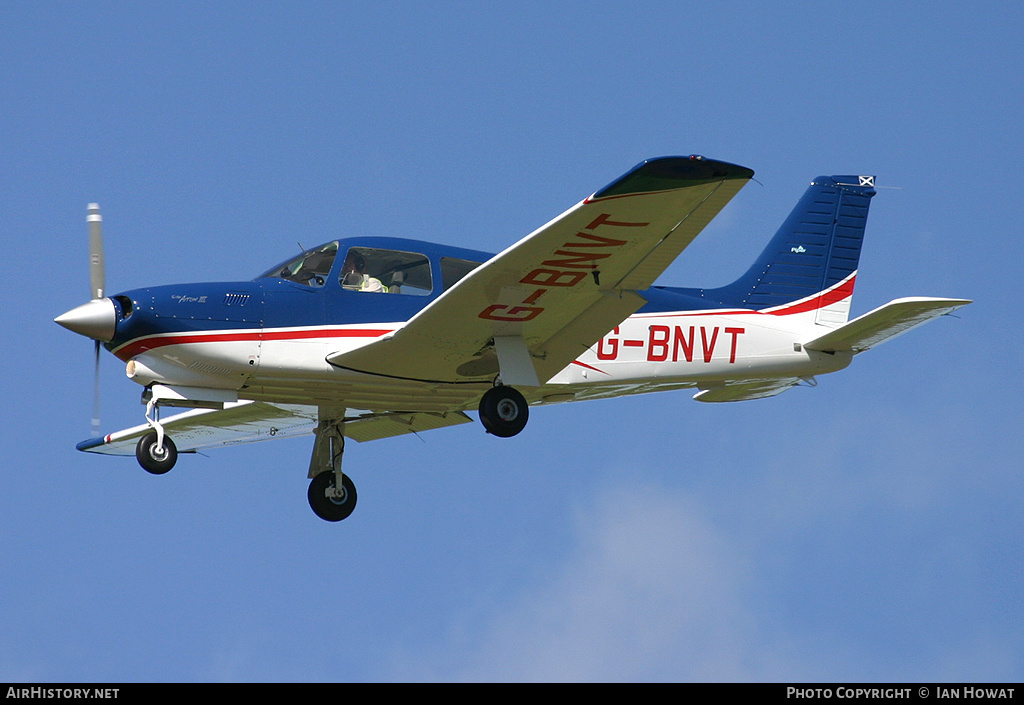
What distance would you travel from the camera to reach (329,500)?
15852 mm

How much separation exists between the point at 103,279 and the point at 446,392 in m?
3.92

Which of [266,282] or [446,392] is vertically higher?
[266,282]

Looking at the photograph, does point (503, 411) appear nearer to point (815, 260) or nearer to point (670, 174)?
point (670, 174)

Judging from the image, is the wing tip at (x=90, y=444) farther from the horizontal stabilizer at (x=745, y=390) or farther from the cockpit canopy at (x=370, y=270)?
the horizontal stabilizer at (x=745, y=390)

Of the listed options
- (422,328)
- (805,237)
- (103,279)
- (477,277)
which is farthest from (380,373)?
(805,237)

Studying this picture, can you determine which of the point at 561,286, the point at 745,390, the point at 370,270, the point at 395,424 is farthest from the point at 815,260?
the point at 370,270

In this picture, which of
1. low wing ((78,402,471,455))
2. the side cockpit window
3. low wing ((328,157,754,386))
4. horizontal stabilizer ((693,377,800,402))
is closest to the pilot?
the side cockpit window

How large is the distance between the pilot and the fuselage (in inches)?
0.6

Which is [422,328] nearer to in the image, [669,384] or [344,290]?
[344,290]

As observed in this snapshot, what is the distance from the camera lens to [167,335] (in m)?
13.4

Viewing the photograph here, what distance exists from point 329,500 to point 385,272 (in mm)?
3262

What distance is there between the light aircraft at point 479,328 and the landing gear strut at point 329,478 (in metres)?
0.02

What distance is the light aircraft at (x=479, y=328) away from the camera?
12.8 meters

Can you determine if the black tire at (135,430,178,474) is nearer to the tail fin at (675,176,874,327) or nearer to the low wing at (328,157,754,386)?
the low wing at (328,157,754,386)
